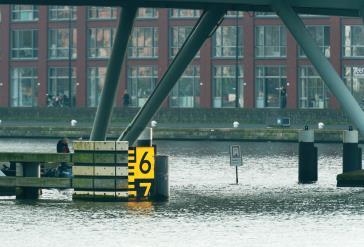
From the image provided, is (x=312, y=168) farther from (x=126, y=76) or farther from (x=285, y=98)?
(x=126, y=76)

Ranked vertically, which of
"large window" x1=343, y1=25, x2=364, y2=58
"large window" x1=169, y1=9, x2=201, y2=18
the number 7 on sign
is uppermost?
"large window" x1=169, y1=9, x2=201, y2=18

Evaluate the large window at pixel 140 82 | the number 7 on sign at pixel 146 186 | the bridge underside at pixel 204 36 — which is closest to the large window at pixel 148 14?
the large window at pixel 140 82

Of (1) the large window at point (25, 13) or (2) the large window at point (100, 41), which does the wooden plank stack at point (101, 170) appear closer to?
(2) the large window at point (100, 41)

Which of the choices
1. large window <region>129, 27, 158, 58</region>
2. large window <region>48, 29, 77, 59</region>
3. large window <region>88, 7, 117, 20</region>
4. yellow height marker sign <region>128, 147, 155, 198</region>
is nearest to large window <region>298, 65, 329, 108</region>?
large window <region>129, 27, 158, 58</region>

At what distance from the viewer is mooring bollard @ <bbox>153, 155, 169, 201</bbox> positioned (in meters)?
30.8

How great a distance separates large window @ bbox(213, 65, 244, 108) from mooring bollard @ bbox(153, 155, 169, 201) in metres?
75.4

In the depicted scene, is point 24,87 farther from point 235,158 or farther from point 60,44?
point 235,158

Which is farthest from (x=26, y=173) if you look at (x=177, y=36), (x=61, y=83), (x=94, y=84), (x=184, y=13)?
(x=61, y=83)

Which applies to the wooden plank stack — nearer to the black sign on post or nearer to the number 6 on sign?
the number 6 on sign

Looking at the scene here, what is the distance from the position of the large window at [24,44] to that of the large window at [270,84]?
69.1 ft

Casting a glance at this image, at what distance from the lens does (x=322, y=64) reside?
38344 mm

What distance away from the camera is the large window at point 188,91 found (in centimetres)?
10850

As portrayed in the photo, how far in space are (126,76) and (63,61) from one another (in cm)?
603

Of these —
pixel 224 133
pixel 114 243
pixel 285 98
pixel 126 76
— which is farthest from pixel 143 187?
pixel 126 76
